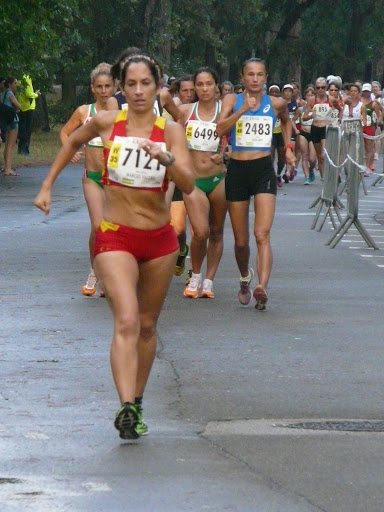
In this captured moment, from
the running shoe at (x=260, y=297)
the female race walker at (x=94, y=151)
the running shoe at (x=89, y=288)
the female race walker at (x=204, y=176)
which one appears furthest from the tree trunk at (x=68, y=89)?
the running shoe at (x=260, y=297)

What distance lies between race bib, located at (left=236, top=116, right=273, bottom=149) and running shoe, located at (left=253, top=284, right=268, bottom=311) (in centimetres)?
114

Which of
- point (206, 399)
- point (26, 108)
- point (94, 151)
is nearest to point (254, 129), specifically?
point (94, 151)

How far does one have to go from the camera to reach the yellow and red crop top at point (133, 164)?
22.7 ft

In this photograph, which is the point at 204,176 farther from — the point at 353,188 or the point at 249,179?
the point at 353,188

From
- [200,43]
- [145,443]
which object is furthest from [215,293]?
[200,43]

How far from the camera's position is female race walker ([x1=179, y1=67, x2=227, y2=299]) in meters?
12.0

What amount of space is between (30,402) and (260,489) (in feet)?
6.80

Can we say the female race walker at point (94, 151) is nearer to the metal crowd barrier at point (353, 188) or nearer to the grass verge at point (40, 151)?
the metal crowd barrier at point (353, 188)

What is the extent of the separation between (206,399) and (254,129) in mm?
4060

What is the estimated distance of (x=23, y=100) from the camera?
32812 mm

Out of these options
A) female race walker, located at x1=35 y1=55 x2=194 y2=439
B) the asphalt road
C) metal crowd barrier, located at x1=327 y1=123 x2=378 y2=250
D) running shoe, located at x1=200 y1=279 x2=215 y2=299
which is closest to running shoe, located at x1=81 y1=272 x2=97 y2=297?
the asphalt road

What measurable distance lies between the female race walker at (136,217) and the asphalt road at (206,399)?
1.41 ft

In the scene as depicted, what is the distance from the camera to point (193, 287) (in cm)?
1214

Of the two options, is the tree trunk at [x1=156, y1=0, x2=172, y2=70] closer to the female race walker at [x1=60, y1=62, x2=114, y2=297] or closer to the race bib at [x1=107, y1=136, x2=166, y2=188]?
the female race walker at [x1=60, y1=62, x2=114, y2=297]
